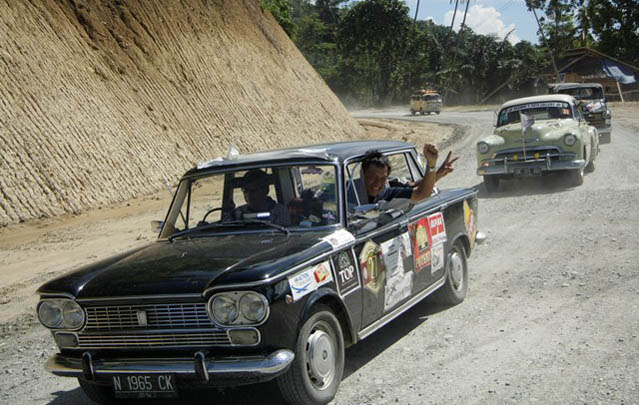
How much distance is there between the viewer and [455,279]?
22.4 feet

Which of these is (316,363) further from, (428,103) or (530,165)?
(428,103)

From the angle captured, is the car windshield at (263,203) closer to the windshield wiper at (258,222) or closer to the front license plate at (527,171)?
the windshield wiper at (258,222)

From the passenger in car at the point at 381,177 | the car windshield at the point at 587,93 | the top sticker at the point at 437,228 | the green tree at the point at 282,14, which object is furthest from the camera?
the green tree at the point at 282,14

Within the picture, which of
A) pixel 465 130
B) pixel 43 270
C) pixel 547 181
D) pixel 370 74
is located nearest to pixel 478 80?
pixel 370 74

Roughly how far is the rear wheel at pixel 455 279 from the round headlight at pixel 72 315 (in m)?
3.35

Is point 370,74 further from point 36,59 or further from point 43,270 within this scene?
point 43,270

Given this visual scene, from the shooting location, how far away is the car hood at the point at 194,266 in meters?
4.22

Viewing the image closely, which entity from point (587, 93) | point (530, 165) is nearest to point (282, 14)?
point (587, 93)

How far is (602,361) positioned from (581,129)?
33.8 ft

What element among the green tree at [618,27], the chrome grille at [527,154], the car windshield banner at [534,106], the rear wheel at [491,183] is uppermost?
the green tree at [618,27]

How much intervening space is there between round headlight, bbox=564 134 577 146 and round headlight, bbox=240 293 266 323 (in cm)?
1106

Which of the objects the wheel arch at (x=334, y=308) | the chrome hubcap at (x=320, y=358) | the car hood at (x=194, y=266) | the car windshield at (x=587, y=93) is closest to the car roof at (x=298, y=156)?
the car hood at (x=194, y=266)

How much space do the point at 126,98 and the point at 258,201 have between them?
14942mm

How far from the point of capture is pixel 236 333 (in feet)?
13.6
